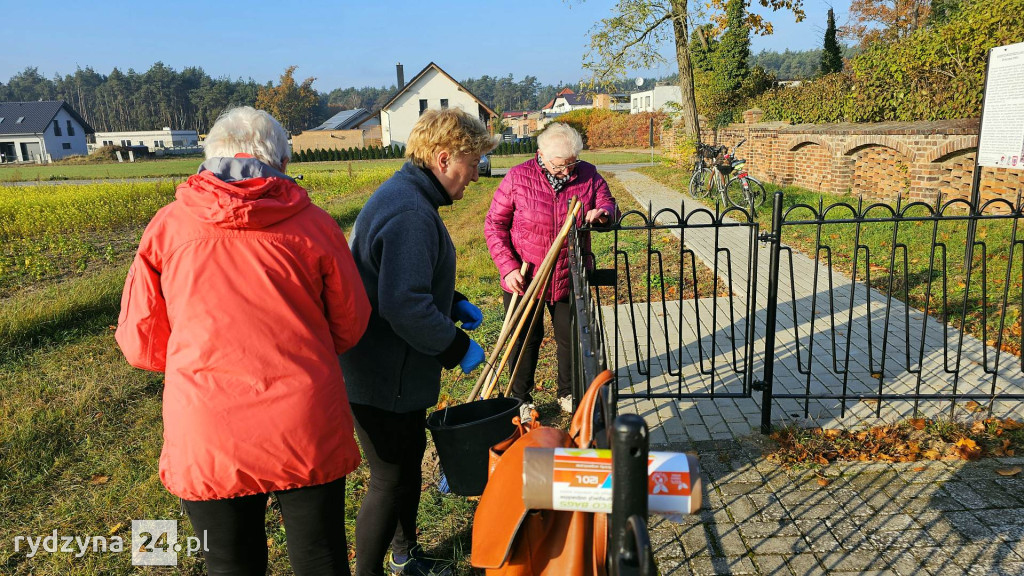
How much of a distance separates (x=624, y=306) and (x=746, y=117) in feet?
43.7

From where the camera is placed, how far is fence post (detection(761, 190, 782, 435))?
3.50 m

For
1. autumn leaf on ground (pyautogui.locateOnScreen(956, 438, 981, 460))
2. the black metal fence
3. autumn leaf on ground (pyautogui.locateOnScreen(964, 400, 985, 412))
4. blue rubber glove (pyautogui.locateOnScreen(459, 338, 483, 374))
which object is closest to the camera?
blue rubber glove (pyautogui.locateOnScreen(459, 338, 483, 374))

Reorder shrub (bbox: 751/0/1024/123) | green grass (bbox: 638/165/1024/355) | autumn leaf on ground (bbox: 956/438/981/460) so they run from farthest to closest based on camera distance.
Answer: shrub (bbox: 751/0/1024/123) < green grass (bbox: 638/165/1024/355) < autumn leaf on ground (bbox: 956/438/981/460)

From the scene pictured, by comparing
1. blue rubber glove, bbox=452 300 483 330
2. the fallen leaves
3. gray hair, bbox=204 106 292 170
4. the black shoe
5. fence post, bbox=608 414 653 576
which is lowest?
the black shoe

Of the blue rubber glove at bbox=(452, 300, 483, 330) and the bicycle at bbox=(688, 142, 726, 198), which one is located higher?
the blue rubber glove at bbox=(452, 300, 483, 330)

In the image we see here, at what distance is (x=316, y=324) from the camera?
6.33 feet

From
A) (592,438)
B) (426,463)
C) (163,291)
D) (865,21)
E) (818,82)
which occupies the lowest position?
(426,463)

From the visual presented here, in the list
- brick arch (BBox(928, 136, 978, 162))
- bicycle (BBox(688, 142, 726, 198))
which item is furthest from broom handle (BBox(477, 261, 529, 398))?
bicycle (BBox(688, 142, 726, 198))

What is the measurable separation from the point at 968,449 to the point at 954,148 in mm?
7239

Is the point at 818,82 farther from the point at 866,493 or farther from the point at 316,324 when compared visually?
the point at 316,324

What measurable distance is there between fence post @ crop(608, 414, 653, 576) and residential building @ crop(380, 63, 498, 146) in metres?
50.4

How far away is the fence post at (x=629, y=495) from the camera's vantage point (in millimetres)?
921

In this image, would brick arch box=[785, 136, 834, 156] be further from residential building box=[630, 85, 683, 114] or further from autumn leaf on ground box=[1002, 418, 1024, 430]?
residential building box=[630, 85, 683, 114]

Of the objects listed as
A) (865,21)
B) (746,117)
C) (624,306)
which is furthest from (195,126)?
(624,306)
